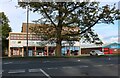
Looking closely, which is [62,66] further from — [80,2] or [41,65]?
[80,2]

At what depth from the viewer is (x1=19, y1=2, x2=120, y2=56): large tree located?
26547mm

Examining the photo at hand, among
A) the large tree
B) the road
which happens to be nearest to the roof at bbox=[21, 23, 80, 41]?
the large tree

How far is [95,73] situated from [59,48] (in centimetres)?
1742

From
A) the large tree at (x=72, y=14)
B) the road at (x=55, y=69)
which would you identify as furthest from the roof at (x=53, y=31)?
the road at (x=55, y=69)

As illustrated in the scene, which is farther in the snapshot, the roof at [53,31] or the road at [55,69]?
the roof at [53,31]

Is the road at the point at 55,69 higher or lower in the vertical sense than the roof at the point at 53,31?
lower

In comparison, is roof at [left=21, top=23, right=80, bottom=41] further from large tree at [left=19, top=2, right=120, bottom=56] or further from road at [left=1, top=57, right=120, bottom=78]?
road at [left=1, top=57, right=120, bottom=78]

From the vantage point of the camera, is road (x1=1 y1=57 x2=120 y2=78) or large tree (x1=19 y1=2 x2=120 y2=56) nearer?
road (x1=1 y1=57 x2=120 y2=78)

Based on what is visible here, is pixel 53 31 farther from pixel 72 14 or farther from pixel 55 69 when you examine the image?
pixel 55 69

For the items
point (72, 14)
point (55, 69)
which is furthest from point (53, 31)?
point (55, 69)

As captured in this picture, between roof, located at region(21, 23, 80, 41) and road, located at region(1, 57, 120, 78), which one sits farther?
roof, located at region(21, 23, 80, 41)

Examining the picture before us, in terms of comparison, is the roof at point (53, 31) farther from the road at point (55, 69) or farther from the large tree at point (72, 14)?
the road at point (55, 69)

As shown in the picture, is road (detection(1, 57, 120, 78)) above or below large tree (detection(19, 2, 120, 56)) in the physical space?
below

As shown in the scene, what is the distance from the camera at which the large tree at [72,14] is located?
26.5 m
